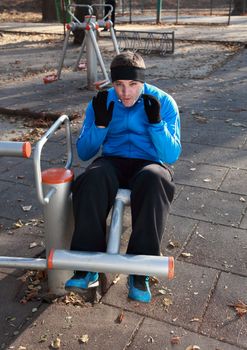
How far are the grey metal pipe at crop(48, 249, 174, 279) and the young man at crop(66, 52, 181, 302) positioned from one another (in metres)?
0.10

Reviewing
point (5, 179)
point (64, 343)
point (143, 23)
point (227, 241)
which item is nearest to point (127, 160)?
point (227, 241)

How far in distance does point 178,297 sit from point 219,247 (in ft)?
1.85

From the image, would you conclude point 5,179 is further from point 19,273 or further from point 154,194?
point 154,194

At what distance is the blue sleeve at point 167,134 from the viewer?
2441 millimetres

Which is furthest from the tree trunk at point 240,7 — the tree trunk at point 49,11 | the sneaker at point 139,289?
the sneaker at point 139,289

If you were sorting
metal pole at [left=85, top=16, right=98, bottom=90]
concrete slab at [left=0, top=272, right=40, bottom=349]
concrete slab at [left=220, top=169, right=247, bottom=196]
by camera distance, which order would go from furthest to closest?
metal pole at [left=85, top=16, right=98, bottom=90] < concrete slab at [left=220, top=169, right=247, bottom=196] < concrete slab at [left=0, top=272, right=40, bottom=349]

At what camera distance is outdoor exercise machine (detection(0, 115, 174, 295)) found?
204 cm

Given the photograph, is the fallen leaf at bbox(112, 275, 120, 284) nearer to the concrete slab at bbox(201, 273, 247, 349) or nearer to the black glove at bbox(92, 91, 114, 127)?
the concrete slab at bbox(201, 273, 247, 349)

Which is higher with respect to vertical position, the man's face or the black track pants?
the man's face

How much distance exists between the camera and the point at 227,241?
2.85 meters

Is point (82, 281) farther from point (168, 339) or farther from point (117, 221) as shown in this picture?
point (168, 339)

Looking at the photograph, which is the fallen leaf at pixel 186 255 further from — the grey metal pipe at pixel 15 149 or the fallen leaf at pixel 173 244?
the grey metal pipe at pixel 15 149

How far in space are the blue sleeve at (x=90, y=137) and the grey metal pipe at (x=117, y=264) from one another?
748 millimetres

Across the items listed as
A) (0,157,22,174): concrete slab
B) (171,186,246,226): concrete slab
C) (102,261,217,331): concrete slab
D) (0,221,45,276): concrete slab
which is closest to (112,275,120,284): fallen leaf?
(102,261,217,331): concrete slab
